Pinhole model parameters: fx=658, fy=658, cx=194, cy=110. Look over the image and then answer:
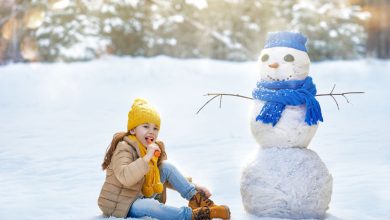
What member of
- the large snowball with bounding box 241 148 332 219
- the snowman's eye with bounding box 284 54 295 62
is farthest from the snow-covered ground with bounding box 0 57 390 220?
the snowman's eye with bounding box 284 54 295 62

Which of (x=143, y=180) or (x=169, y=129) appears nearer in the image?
(x=143, y=180)

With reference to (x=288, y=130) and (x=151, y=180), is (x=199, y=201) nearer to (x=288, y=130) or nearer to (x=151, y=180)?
(x=151, y=180)

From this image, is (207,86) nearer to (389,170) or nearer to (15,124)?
(15,124)

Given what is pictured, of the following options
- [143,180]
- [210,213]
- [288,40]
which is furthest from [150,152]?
[288,40]

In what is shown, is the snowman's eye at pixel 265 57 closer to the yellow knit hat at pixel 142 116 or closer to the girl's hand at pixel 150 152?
the yellow knit hat at pixel 142 116

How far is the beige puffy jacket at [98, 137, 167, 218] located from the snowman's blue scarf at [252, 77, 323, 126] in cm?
95

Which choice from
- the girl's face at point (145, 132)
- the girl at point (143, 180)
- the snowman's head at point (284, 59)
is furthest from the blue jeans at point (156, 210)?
the snowman's head at point (284, 59)

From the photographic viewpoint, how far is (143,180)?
174 inches

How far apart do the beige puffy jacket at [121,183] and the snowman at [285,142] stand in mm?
832

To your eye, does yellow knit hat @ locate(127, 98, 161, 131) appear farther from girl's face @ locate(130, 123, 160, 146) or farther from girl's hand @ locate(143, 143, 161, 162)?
girl's hand @ locate(143, 143, 161, 162)

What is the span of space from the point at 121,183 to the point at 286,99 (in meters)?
A: 1.27

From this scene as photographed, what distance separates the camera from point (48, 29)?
1529 cm

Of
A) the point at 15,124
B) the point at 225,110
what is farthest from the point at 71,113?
the point at 225,110

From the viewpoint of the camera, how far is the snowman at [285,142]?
177 inches
